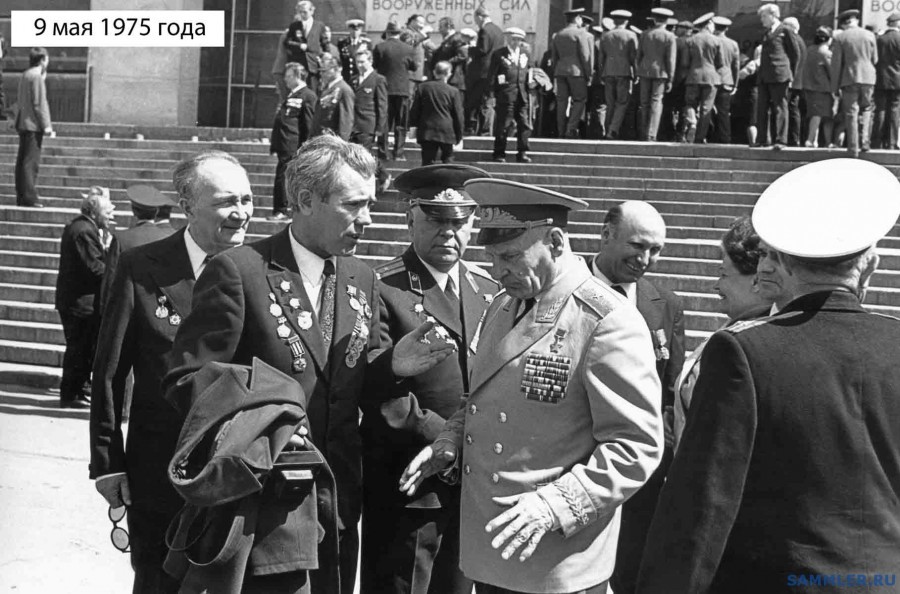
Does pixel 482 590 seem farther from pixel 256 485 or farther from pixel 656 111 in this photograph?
pixel 656 111

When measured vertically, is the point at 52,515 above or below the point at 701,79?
below

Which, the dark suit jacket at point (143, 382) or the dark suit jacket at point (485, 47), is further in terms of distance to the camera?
the dark suit jacket at point (485, 47)

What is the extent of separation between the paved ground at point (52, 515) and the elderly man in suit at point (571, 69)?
9.98m

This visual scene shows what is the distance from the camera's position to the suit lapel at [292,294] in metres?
3.91

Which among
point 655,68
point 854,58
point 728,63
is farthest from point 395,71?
point 854,58

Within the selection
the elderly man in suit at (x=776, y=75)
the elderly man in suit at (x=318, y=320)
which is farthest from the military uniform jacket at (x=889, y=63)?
the elderly man in suit at (x=318, y=320)

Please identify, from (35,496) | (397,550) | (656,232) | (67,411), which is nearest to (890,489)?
(397,550)

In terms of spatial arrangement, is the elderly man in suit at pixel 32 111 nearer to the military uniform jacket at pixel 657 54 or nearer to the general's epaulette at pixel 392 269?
the military uniform jacket at pixel 657 54

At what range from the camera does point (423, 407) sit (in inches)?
172

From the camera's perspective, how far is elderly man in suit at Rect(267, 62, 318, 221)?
50.3 ft

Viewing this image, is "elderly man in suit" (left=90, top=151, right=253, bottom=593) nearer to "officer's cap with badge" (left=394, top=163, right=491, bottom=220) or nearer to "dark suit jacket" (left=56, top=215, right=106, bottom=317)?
"officer's cap with badge" (left=394, top=163, right=491, bottom=220)

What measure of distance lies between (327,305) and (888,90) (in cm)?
1394
